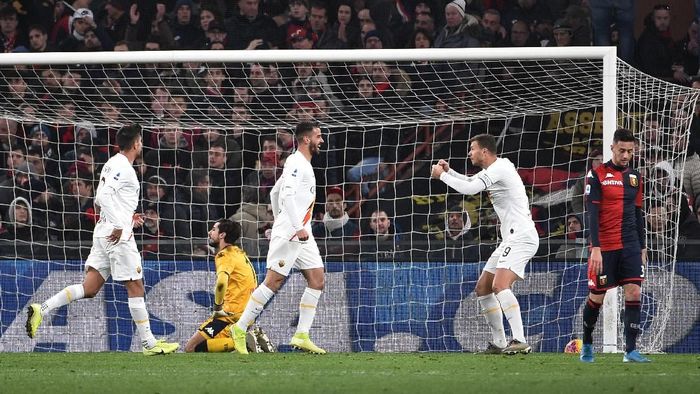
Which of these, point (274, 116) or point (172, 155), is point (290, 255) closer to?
point (274, 116)

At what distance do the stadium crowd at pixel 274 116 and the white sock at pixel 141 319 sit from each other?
Result: 2.34 m

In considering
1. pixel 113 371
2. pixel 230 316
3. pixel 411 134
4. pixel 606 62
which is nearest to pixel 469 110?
pixel 411 134

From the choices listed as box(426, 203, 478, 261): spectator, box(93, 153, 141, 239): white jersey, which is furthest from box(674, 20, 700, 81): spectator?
box(93, 153, 141, 239): white jersey

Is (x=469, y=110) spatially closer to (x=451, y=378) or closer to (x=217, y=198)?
(x=217, y=198)

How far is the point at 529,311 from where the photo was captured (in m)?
12.6

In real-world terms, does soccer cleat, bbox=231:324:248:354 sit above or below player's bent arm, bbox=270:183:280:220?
below

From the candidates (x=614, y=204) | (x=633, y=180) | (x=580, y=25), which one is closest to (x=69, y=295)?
(x=614, y=204)

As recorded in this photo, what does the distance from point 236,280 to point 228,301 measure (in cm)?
24

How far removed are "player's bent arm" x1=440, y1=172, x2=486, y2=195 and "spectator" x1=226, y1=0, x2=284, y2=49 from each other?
231 inches

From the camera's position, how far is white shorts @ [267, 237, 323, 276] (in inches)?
425

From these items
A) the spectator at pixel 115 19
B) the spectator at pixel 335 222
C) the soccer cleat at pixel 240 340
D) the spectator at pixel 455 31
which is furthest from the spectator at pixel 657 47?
the spectator at pixel 115 19

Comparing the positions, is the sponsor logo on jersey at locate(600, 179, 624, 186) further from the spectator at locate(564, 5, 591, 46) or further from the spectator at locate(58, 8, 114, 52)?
the spectator at locate(58, 8, 114, 52)

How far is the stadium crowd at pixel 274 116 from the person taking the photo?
44.2 feet

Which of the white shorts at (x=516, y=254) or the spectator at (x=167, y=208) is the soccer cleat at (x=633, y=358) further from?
the spectator at (x=167, y=208)
